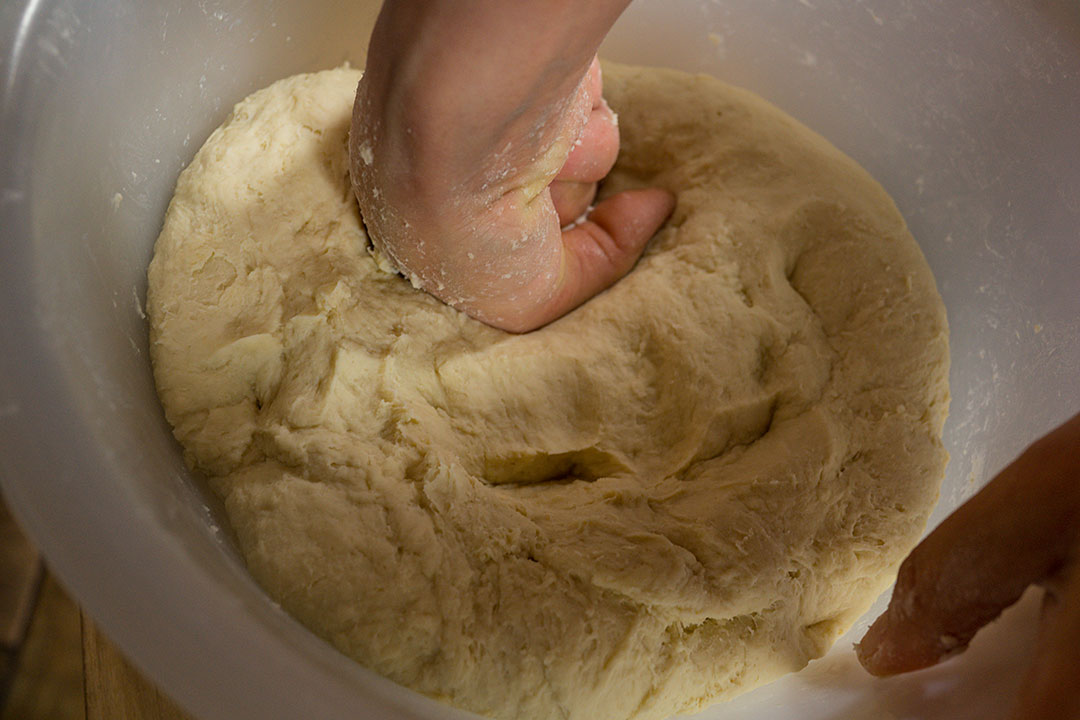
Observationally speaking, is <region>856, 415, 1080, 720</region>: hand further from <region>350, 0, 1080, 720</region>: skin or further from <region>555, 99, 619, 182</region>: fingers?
<region>555, 99, 619, 182</region>: fingers

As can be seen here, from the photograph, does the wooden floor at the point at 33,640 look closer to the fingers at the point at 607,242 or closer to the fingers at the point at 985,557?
the fingers at the point at 607,242

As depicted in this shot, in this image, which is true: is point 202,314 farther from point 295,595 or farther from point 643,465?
point 643,465

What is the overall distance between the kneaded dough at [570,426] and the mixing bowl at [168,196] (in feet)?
0.19

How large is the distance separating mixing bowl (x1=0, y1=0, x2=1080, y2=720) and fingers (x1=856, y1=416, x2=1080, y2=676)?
0.04 meters

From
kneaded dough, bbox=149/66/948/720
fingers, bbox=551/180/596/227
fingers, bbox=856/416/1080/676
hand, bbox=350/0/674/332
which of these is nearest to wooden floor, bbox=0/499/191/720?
kneaded dough, bbox=149/66/948/720

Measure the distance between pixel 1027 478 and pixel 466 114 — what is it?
57 centimetres

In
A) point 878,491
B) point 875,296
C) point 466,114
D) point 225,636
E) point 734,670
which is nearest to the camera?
point 225,636

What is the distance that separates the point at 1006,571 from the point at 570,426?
1.53 feet

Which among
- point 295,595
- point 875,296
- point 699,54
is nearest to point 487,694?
point 295,595

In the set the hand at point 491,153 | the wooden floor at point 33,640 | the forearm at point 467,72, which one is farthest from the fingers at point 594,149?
the wooden floor at point 33,640

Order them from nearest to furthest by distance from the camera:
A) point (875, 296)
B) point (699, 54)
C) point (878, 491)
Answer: point (878, 491)
point (875, 296)
point (699, 54)

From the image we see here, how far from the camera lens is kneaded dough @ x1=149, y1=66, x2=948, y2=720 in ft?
2.48

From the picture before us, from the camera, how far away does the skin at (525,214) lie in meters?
0.64

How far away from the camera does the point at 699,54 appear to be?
132cm
